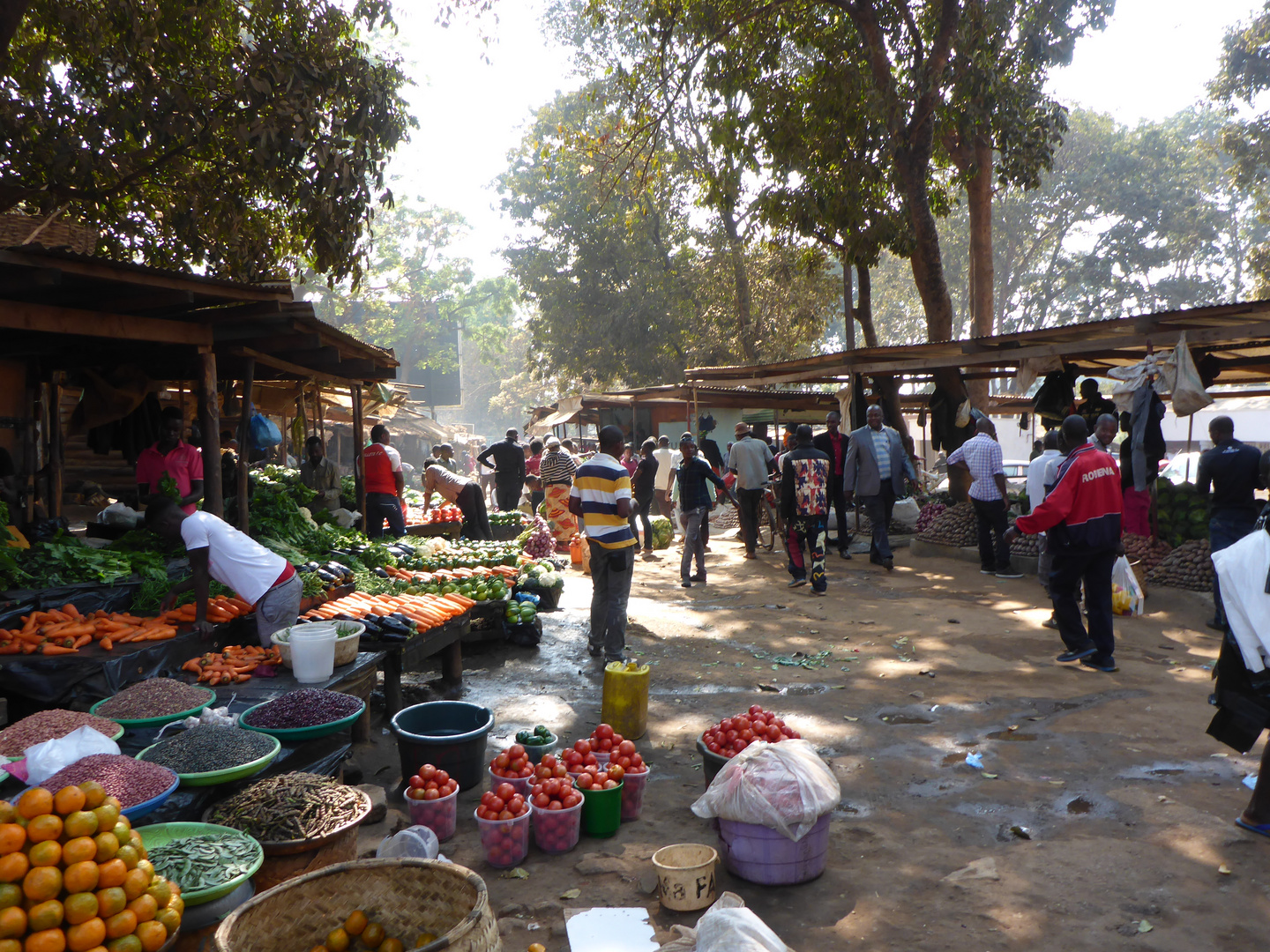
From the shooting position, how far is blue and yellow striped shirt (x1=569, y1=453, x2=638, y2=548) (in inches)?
286

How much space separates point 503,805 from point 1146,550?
9511 millimetres

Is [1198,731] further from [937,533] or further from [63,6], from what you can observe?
[63,6]

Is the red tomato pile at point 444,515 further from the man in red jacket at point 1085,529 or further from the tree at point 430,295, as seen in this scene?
the tree at point 430,295

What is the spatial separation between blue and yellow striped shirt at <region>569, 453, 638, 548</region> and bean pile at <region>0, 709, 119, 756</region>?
392 cm

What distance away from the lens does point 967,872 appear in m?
3.95

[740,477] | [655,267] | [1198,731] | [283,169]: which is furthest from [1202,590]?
[655,267]

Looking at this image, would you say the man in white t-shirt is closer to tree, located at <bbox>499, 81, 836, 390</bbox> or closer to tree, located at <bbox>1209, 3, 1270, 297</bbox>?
tree, located at <bbox>499, 81, 836, 390</bbox>

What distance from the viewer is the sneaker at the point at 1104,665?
7.26 meters

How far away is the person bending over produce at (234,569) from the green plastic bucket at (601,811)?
9.04ft

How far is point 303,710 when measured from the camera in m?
4.60

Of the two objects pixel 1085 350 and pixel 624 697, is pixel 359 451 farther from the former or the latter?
pixel 1085 350

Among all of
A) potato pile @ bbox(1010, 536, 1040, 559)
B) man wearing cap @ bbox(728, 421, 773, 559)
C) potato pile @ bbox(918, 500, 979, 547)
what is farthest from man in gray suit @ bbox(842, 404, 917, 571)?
potato pile @ bbox(1010, 536, 1040, 559)

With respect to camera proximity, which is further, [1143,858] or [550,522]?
[550,522]

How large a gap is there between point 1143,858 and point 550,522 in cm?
1211
